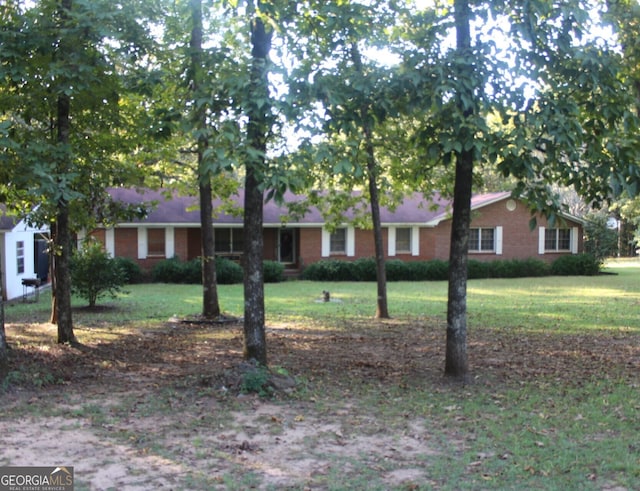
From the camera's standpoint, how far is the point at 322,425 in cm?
642

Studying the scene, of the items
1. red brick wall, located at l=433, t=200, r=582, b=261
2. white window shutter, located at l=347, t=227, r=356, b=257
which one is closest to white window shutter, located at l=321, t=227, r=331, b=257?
white window shutter, located at l=347, t=227, r=356, b=257

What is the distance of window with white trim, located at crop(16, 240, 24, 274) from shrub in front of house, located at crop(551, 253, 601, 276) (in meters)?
24.2

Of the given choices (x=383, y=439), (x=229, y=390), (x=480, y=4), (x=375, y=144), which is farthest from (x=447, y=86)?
(x=375, y=144)

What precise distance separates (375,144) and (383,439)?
7.41 metres

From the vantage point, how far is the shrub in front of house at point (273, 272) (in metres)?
27.8

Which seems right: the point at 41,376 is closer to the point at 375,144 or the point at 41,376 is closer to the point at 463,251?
the point at 463,251

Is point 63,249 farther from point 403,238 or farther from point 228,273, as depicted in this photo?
point 403,238

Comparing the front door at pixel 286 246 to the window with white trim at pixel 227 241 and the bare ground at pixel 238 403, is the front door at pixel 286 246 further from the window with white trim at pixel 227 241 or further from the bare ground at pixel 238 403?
the bare ground at pixel 238 403

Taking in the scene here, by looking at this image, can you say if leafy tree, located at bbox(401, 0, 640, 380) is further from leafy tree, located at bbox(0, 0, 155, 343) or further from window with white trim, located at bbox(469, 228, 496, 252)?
window with white trim, located at bbox(469, 228, 496, 252)

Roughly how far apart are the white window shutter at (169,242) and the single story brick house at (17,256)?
5.44 meters

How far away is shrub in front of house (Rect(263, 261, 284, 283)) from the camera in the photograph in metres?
27.8

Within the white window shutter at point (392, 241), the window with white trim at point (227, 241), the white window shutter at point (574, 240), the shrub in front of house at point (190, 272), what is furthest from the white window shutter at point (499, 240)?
the shrub in front of house at point (190, 272)

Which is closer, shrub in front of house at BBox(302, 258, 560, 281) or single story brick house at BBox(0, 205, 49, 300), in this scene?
single story brick house at BBox(0, 205, 49, 300)

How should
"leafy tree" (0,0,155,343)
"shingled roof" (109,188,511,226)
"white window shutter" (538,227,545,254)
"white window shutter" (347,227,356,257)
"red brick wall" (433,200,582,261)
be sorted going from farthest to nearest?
"white window shutter" (538,227,545,254)
"red brick wall" (433,200,582,261)
"white window shutter" (347,227,356,257)
"shingled roof" (109,188,511,226)
"leafy tree" (0,0,155,343)
